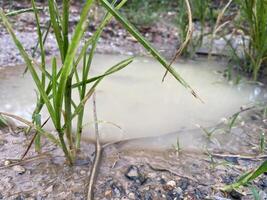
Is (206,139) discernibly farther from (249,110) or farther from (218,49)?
(218,49)

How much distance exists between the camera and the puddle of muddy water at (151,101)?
145 centimetres

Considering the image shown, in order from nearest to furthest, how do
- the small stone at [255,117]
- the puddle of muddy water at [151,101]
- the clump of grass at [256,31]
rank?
the puddle of muddy water at [151,101] < the small stone at [255,117] < the clump of grass at [256,31]

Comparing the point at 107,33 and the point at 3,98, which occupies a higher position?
the point at 107,33

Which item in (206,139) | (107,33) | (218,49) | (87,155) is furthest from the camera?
(107,33)

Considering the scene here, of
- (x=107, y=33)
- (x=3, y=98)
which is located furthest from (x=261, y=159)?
(x=107, y=33)

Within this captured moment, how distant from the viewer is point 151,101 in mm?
1701

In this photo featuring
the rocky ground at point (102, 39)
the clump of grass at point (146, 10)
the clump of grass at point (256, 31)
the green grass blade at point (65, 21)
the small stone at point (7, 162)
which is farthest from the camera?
the clump of grass at point (146, 10)

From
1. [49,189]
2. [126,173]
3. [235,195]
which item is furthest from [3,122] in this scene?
[235,195]

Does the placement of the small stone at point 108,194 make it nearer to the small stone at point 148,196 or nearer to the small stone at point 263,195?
the small stone at point 148,196

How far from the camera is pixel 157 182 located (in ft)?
3.62

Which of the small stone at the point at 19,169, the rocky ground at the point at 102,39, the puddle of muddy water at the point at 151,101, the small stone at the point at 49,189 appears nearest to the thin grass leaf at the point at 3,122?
the puddle of muddy water at the point at 151,101

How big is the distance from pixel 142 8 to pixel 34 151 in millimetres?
2405

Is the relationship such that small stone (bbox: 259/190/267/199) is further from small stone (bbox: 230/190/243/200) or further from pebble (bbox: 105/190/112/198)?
pebble (bbox: 105/190/112/198)

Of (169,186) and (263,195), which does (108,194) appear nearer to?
(169,186)
